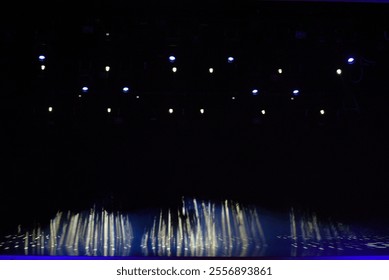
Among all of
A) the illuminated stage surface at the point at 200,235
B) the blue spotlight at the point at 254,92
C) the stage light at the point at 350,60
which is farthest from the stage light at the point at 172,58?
the stage light at the point at 350,60

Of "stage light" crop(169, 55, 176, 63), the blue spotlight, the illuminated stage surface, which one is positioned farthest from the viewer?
the blue spotlight

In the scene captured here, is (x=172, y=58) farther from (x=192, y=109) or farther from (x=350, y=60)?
(x=350, y=60)

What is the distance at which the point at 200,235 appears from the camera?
4.14m

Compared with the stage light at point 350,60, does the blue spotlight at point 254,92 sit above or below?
below

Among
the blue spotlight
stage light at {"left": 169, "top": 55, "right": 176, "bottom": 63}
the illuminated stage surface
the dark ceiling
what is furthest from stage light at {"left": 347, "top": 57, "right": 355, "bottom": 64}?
stage light at {"left": 169, "top": 55, "right": 176, "bottom": 63}

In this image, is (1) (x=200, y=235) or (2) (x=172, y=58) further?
(2) (x=172, y=58)

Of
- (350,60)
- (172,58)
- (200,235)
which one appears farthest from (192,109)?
(350,60)

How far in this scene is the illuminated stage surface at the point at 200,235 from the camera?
3932 millimetres

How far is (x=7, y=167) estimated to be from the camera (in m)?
4.18

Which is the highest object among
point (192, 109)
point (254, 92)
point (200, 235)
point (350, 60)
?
point (350, 60)

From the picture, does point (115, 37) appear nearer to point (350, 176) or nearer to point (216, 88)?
point (216, 88)

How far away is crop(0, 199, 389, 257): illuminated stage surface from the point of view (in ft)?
12.9

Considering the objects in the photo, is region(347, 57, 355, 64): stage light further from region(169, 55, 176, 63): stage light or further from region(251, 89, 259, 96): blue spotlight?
region(169, 55, 176, 63): stage light

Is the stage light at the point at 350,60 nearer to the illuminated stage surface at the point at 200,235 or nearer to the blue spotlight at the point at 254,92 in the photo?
the blue spotlight at the point at 254,92
